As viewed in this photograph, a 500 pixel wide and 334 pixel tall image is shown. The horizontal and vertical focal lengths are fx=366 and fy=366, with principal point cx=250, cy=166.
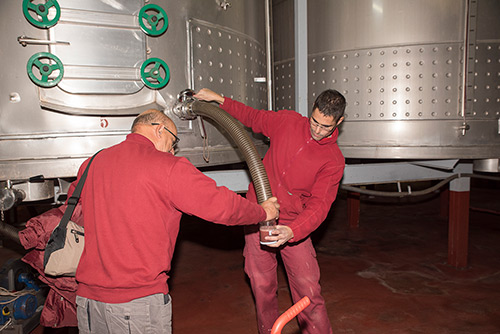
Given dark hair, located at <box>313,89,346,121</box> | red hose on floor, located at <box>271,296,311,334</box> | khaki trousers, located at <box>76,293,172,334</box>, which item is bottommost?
khaki trousers, located at <box>76,293,172,334</box>

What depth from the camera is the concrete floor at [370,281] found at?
3672 mm

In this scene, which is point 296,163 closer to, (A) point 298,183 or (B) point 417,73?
(A) point 298,183

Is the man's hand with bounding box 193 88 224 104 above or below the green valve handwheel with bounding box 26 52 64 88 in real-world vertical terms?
below

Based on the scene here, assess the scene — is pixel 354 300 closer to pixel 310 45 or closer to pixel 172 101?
pixel 310 45

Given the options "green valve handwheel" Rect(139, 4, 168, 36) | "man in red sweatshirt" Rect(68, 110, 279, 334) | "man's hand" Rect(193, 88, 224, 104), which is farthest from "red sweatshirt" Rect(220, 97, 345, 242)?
"man in red sweatshirt" Rect(68, 110, 279, 334)

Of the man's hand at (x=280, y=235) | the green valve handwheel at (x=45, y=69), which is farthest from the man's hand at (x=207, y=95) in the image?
the man's hand at (x=280, y=235)

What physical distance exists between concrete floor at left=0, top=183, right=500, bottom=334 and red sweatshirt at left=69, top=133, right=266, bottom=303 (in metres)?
1.76

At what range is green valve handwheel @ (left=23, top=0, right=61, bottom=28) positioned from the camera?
6.37ft

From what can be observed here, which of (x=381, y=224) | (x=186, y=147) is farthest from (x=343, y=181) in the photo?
(x=381, y=224)

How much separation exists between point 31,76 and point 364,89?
8.86 feet

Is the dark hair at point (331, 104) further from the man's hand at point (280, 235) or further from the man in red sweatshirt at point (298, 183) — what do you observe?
the man's hand at point (280, 235)

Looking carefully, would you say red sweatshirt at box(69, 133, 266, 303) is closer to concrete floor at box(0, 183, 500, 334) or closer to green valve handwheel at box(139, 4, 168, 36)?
green valve handwheel at box(139, 4, 168, 36)

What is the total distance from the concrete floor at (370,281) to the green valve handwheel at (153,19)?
8.03 feet

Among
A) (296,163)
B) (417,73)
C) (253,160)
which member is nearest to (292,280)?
(296,163)
